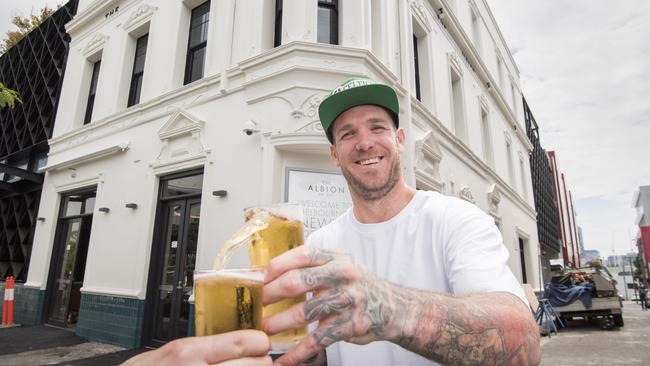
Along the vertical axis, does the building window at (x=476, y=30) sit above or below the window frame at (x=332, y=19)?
above

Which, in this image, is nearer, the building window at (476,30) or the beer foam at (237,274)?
the beer foam at (237,274)

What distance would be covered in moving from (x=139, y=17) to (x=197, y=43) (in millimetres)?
2251

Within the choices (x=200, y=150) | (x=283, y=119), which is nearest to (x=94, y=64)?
(x=200, y=150)

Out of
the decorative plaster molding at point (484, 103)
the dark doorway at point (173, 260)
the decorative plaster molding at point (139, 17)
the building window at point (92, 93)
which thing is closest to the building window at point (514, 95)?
the decorative plaster molding at point (484, 103)

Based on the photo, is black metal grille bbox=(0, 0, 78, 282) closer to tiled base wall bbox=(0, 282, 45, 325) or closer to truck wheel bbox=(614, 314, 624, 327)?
tiled base wall bbox=(0, 282, 45, 325)

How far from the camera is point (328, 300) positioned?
0.67m

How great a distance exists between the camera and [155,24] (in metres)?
8.67

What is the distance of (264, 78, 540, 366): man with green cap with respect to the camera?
69 cm

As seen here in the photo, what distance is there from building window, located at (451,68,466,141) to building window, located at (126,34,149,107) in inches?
356

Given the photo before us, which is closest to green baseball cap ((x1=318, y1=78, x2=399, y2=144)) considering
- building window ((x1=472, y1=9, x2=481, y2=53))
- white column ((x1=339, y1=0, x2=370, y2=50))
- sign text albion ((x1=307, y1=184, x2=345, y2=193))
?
sign text albion ((x1=307, y1=184, x2=345, y2=193))

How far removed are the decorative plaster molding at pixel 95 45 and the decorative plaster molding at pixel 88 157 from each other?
3.37 m

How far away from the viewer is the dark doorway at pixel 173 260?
6520 millimetres

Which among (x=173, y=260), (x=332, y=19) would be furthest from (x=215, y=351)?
(x=332, y=19)

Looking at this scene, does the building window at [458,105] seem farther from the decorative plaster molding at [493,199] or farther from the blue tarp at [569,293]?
the blue tarp at [569,293]
